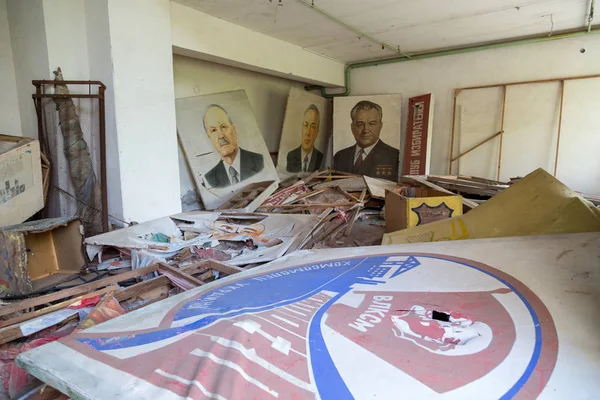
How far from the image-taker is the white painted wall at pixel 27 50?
3486mm

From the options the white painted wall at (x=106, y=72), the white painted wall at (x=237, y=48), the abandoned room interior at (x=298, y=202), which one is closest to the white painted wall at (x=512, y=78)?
the abandoned room interior at (x=298, y=202)

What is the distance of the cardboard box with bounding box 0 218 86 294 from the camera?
2545 millimetres

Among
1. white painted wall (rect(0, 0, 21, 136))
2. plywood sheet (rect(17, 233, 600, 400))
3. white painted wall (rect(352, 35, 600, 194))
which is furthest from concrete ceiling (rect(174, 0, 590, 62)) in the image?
plywood sheet (rect(17, 233, 600, 400))

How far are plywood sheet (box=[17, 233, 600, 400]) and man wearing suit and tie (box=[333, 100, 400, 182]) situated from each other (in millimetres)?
5817

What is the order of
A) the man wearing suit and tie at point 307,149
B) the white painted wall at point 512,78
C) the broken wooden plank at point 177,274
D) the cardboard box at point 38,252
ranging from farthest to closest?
the man wearing suit and tie at point 307,149
the white painted wall at point 512,78
the cardboard box at point 38,252
the broken wooden plank at point 177,274

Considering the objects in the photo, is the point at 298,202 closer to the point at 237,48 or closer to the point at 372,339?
the point at 237,48

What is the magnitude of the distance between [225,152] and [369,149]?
3318mm

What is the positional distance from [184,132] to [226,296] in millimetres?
4089

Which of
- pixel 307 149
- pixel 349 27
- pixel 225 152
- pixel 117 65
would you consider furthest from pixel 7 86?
pixel 307 149

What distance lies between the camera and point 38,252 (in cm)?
302

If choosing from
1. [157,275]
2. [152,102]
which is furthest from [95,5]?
[157,275]

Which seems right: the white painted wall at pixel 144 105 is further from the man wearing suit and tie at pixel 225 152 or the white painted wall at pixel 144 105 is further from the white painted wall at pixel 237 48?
the man wearing suit and tie at pixel 225 152

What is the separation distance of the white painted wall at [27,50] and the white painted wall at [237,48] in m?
1.33

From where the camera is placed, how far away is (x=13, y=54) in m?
3.68
